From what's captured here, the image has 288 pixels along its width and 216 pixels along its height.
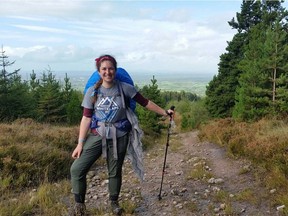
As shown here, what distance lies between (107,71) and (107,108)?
54cm

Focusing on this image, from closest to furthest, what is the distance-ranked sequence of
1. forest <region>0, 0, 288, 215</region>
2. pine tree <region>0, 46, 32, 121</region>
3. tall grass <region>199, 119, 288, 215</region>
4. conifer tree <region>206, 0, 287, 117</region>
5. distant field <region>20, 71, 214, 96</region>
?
1. tall grass <region>199, 119, 288, 215</region>
2. forest <region>0, 0, 288, 215</region>
3. pine tree <region>0, 46, 32, 121</region>
4. conifer tree <region>206, 0, 287, 117</region>
5. distant field <region>20, 71, 214, 96</region>

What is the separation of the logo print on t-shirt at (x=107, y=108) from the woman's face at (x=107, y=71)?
30cm

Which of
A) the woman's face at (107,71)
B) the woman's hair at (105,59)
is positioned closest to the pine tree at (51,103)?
the woman's hair at (105,59)

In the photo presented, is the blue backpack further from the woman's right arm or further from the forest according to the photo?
the forest

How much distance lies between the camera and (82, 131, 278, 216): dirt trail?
16.1 feet

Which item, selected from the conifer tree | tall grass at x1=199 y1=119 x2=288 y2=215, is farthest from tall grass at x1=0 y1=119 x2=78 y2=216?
the conifer tree

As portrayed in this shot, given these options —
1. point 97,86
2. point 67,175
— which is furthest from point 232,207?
point 67,175

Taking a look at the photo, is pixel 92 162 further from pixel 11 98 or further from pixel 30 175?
pixel 11 98

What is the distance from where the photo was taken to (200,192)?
19.1 ft

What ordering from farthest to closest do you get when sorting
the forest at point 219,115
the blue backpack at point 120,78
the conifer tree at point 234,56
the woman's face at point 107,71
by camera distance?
1. the conifer tree at point 234,56
2. the forest at point 219,115
3. the blue backpack at point 120,78
4. the woman's face at point 107,71

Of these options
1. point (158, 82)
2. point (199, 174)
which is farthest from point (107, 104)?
point (158, 82)

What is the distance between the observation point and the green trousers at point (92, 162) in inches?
176

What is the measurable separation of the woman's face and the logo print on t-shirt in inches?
11.7

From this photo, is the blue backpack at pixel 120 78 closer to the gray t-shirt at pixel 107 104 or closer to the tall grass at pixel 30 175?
the gray t-shirt at pixel 107 104
